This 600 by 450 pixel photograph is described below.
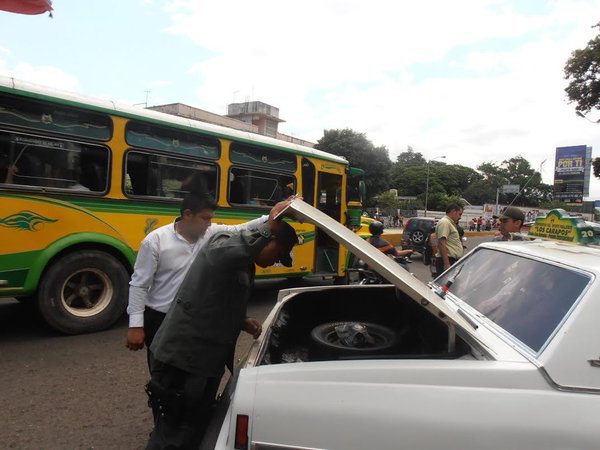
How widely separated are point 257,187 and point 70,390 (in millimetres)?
4118

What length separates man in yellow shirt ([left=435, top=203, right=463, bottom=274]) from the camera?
18.8 feet

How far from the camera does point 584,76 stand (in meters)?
19.5

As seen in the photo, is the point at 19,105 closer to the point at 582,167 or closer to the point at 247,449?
the point at 247,449

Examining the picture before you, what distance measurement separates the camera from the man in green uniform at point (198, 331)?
1.97 metres

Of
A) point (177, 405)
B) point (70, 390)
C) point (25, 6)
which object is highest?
point (25, 6)

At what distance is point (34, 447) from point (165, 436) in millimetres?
1350

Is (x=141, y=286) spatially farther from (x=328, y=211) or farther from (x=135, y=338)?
(x=328, y=211)

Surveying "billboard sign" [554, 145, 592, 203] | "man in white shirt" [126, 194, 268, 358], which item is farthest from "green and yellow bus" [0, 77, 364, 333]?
"billboard sign" [554, 145, 592, 203]

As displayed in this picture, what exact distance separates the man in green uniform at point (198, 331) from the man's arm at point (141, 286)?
496mm

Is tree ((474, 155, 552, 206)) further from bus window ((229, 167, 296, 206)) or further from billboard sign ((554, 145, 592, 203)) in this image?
bus window ((229, 167, 296, 206))

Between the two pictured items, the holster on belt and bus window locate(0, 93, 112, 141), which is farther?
bus window locate(0, 93, 112, 141)

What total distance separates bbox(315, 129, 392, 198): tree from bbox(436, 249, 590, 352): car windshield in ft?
134

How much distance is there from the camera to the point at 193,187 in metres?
2.57

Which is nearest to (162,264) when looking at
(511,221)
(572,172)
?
(511,221)
